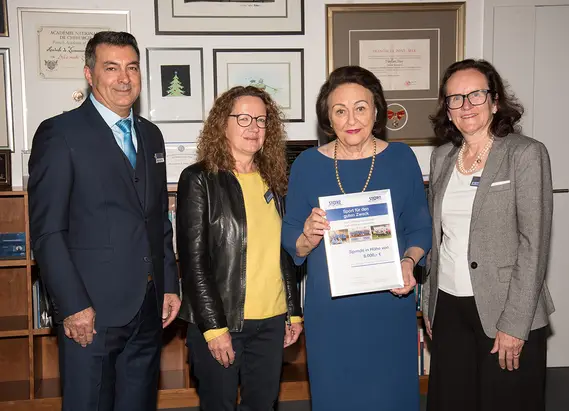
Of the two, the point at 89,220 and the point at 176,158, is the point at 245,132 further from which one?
the point at 176,158

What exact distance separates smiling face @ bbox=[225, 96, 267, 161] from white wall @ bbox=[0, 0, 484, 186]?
1670 mm

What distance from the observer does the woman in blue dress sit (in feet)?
8.14

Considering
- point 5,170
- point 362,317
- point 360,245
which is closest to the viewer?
point 360,245

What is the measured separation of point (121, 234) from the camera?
251 centimetres

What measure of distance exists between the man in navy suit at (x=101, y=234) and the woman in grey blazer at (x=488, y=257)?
1.33 metres

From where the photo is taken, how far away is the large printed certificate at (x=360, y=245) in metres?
2.37

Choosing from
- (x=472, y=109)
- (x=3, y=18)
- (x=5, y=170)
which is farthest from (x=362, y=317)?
(x=3, y=18)

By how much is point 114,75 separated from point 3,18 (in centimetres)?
205

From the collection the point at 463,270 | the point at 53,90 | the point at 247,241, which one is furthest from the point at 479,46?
the point at 53,90

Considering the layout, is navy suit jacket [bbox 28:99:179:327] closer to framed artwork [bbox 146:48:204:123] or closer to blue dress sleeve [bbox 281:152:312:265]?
blue dress sleeve [bbox 281:152:312:265]

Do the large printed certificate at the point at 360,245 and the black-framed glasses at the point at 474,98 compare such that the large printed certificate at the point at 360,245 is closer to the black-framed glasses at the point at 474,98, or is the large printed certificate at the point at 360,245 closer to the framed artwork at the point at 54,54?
the black-framed glasses at the point at 474,98

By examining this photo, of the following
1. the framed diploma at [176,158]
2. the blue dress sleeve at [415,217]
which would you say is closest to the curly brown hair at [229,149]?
the blue dress sleeve at [415,217]

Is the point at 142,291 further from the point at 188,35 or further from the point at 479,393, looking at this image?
the point at 188,35

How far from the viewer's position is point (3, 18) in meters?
4.03
